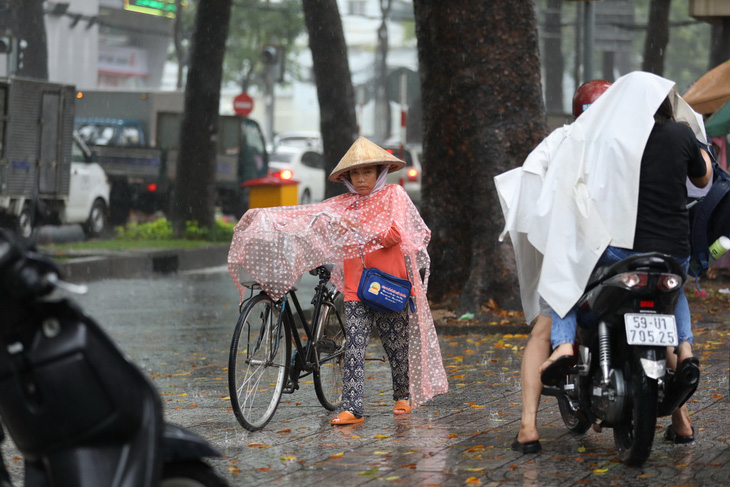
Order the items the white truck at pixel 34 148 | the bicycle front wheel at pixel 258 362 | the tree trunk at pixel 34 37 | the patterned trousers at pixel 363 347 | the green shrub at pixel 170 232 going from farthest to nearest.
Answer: the tree trunk at pixel 34 37, the green shrub at pixel 170 232, the white truck at pixel 34 148, the patterned trousers at pixel 363 347, the bicycle front wheel at pixel 258 362

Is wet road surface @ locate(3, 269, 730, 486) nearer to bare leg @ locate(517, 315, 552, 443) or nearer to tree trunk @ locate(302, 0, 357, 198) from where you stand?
bare leg @ locate(517, 315, 552, 443)

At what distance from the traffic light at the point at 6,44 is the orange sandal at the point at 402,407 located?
51.0 feet

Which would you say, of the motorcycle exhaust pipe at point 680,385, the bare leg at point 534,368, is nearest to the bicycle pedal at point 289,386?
the bare leg at point 534,368

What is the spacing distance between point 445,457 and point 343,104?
53.0 feet

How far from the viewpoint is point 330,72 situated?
21812mm

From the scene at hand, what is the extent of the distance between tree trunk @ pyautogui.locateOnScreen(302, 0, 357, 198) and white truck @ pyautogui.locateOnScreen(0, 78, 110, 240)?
4.44 m

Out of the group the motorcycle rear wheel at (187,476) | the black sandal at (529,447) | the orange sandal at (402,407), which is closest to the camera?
the motorcycle rear wheel at (187,476)

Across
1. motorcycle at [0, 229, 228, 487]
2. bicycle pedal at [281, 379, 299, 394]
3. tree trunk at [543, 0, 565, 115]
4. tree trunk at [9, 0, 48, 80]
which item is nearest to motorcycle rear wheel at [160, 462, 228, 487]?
motorcycle at [0, 229, 228, 487]

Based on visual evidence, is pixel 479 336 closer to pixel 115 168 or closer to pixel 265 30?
pixel 115 168

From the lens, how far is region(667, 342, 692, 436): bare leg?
5.91m

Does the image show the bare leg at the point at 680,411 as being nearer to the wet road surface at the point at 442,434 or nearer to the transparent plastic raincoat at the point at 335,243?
the wet road surface at the point at 442,434

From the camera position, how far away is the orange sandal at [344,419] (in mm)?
6926

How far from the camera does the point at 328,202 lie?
728cm

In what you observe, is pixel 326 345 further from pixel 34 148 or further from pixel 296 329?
pixel 34 148
